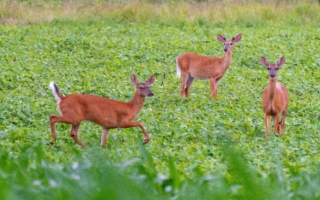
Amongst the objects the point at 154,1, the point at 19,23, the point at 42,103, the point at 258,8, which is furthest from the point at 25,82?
the point at 154,1

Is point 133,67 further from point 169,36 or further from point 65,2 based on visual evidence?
point 65,2

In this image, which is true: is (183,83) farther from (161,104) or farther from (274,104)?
(274,104)

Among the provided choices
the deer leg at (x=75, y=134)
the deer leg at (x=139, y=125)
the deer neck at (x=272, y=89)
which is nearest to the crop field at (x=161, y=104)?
the deer leg at (x=75, y=134)

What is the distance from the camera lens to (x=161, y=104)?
11.9m

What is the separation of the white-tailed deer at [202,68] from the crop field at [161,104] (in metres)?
0.26

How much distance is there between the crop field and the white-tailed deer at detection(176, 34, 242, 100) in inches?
10.2

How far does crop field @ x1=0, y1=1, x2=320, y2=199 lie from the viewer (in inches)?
120

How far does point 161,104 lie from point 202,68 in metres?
1.78

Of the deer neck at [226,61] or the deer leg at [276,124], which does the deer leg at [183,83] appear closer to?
the deer neck at [226,61]

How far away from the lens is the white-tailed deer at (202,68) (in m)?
13.3

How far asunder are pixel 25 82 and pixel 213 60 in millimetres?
3108

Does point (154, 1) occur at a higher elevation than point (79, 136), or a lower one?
lower

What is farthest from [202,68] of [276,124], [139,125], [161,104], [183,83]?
[139,125]

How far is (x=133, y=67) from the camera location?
15625 mm
